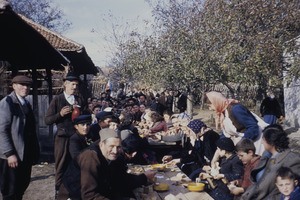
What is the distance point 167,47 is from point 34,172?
7.48 m

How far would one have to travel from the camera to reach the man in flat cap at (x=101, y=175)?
250 cm

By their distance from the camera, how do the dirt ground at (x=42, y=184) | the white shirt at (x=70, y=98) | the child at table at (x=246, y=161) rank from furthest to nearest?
the dirt ground at (x=42, y=184) → the white shirt at (x=70, y=98) → the child at table at (x=246, y=161)

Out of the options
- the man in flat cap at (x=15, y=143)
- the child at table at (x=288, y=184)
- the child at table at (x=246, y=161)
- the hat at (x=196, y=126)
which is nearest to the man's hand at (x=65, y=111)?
the man in flat cap at (x=15, y=143)

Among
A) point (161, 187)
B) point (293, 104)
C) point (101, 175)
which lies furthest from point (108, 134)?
point (293, 104)

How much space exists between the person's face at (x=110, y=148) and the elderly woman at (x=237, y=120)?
2.04 meters

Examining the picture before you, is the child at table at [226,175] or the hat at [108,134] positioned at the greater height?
the hat at [108,134]

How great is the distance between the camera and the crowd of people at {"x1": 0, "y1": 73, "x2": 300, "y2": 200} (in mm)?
2648

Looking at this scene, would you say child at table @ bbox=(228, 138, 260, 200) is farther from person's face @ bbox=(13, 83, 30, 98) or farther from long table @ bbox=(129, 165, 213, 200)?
person's face @ bbox=(13, 83, 30, 98)

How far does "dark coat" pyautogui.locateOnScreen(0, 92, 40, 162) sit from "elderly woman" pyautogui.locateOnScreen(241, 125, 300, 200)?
2.83 m

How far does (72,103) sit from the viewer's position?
14.8 feet

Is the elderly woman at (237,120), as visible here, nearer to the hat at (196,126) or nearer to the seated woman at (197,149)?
the seated woman at (197,149)

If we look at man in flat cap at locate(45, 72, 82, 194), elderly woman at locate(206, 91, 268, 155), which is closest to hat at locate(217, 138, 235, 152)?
elderly woman at locate(206, 91, 268, 155)

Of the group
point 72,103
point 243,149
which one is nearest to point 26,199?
point 72,103

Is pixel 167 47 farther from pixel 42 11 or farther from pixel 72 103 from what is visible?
pixel 42 11
